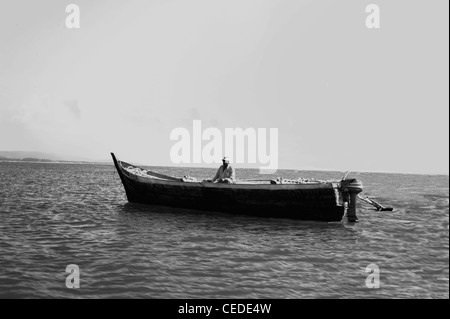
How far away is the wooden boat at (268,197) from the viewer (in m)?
17.2

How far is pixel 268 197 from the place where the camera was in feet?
60.1

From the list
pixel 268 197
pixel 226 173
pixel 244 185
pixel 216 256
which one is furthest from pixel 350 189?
pixel 216 256

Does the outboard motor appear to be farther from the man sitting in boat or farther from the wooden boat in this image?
the man sitting in boat

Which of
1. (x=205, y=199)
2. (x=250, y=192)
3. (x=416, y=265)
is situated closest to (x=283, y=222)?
(x=250, y=192)

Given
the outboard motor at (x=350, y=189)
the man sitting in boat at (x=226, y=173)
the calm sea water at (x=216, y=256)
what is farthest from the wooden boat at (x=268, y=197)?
the calm sea water at (x=216, y=256)

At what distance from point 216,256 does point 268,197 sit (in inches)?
249

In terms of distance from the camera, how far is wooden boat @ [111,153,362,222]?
56.6 feet

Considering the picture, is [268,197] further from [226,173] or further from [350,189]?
[350,189]

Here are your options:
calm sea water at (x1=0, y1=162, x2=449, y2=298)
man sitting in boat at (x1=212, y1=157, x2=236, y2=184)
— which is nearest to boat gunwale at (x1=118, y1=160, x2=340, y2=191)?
man sitting in boat at (x1=212, y1=157, x2=236, y2=184)

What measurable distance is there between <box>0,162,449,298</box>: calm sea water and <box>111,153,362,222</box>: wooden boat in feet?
1.52
